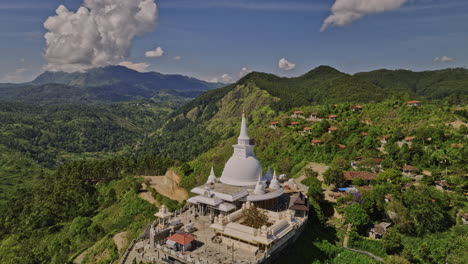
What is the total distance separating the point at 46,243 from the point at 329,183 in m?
51.9

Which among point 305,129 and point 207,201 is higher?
point 305,129

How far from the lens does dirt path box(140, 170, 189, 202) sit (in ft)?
204

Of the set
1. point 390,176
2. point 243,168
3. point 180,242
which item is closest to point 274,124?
point 390,176

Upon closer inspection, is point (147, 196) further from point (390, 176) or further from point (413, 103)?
point (413, 103)

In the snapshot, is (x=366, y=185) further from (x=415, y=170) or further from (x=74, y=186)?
(x=74, y=186)

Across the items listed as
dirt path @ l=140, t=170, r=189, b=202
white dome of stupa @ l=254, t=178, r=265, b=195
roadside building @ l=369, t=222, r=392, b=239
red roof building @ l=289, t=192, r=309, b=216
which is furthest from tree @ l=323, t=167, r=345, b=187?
dirt path @ l=140, t=170, r=189, b=202

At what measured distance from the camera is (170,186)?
215 feet

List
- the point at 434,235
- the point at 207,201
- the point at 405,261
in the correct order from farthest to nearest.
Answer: the point at 434,235 → the point at 207,201 → the point at 405,261

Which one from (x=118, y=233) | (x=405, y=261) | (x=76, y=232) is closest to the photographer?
(x=405, y=261)

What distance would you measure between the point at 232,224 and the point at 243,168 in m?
9.42

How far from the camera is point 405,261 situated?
33.2 metres

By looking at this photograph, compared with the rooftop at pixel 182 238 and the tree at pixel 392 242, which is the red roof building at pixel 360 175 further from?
the rooftop at pixel 182 238

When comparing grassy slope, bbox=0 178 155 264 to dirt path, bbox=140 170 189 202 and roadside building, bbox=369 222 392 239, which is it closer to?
dirt path, bbox=140 170 189 202

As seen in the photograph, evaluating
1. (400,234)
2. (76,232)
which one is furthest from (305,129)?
(76,232)
